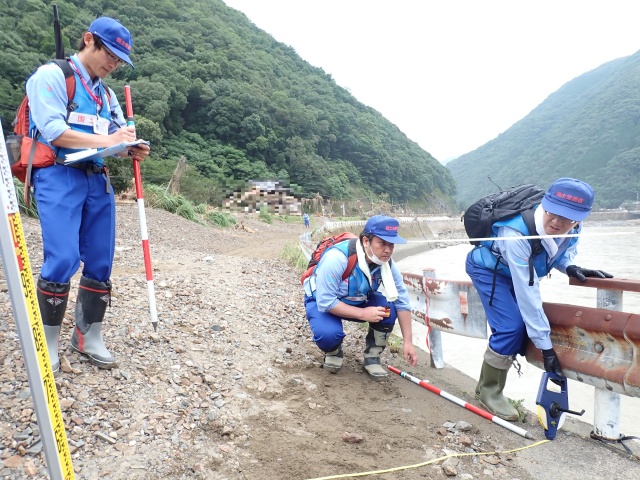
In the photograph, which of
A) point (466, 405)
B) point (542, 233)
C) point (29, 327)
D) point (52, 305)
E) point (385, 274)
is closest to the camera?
point (29, 327)

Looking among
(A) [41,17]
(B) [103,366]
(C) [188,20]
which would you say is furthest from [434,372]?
(C) [188,20]

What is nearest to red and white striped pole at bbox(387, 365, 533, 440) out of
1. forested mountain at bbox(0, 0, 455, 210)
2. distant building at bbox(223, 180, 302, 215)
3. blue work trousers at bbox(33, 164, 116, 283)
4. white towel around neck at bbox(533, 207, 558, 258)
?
white towel around neck at bbox(533, 207, 558, 258)

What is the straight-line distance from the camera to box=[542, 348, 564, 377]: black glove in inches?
111

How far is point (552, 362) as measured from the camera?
281cm

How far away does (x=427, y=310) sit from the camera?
402 centimetres

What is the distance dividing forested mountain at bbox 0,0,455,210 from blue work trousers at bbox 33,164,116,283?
10.8 metres

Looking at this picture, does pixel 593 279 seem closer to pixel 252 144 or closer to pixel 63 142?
pixel 63 142

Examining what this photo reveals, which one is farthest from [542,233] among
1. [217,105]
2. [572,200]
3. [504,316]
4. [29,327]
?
[217,105]

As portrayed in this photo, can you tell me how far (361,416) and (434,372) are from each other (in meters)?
1.34

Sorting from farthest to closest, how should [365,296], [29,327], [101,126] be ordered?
[365,296] → [101,126] → [29,327]

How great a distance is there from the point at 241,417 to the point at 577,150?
89.6 m

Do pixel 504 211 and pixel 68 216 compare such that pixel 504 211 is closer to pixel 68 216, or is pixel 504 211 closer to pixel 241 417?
pixel 241 417

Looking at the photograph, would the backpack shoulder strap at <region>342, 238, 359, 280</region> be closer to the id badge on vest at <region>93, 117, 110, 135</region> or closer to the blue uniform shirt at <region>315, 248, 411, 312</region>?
the blue uniform shirt at <region>315, 248, 411, 312</region>

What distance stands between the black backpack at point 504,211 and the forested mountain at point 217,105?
37.9 ft
